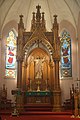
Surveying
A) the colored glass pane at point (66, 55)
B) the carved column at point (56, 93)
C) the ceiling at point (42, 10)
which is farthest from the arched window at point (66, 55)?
the carved column at point (56, 93)

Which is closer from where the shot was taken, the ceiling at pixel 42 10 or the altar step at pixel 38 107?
the altar step at pixel 38 107

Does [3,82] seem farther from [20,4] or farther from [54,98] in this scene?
[20,4]

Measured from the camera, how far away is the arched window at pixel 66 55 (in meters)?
21.6

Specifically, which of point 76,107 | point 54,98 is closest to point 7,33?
point 54,98

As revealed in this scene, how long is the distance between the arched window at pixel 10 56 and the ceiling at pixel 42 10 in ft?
4.58

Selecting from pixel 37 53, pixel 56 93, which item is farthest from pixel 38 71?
pixel 56 93

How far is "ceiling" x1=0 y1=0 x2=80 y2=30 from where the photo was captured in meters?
21.1

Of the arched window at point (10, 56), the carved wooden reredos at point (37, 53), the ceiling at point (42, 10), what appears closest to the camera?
the carved wooden reredos at point (37, 53)

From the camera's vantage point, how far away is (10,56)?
2194 cm

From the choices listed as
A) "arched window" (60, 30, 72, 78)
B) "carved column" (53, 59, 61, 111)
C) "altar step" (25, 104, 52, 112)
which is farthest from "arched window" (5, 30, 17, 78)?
"arched window" (60, 30, 72, 78)

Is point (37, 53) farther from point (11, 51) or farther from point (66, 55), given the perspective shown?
point (66, 55)

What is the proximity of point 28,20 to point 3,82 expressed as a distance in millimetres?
6332

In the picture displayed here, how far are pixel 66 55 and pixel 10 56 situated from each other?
5133 mm

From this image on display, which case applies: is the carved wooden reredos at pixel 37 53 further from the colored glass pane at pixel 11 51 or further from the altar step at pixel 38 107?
the colored glass pane at pixel 11 51
